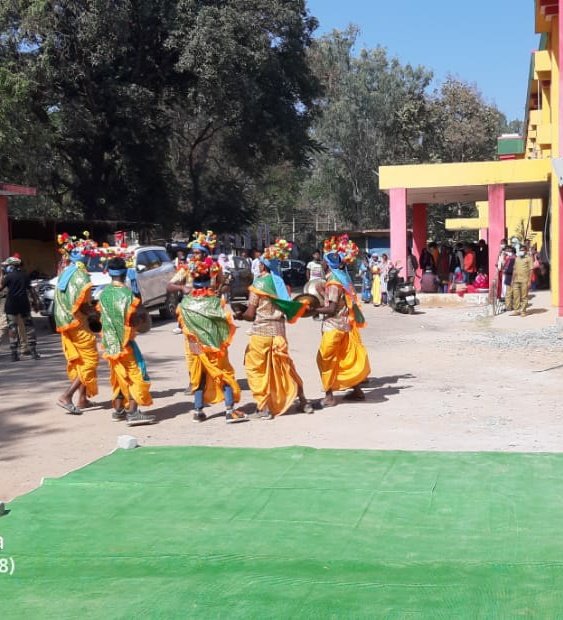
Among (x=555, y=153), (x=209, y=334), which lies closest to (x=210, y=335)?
(x=209, y=334)

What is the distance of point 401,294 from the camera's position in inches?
864

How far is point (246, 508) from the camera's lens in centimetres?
574

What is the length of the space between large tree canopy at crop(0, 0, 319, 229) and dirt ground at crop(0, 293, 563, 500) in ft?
45.8

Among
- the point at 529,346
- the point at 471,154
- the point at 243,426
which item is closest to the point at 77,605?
the point at 243,426

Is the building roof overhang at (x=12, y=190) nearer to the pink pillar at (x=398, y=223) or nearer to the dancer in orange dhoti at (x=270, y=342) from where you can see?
the pink pillar at (x=398, y=223)

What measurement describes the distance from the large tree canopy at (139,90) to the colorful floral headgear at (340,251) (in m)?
16.1

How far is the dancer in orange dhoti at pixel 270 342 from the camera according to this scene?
886 centimetres

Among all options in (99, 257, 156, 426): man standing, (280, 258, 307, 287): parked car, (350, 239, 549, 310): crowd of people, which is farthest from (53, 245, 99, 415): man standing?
(280, 258, 307, 287): parked car

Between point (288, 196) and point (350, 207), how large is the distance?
6.75 metres

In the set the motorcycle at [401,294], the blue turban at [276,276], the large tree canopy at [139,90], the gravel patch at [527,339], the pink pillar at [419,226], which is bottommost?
the gravel patch at [527,339]

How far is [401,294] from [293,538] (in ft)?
56.3

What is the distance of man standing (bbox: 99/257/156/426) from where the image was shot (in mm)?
8789

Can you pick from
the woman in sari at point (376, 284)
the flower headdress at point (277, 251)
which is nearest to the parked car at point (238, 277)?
the woman in sari at point (376, 284)

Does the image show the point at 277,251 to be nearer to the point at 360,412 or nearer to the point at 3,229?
the point at 360,412
